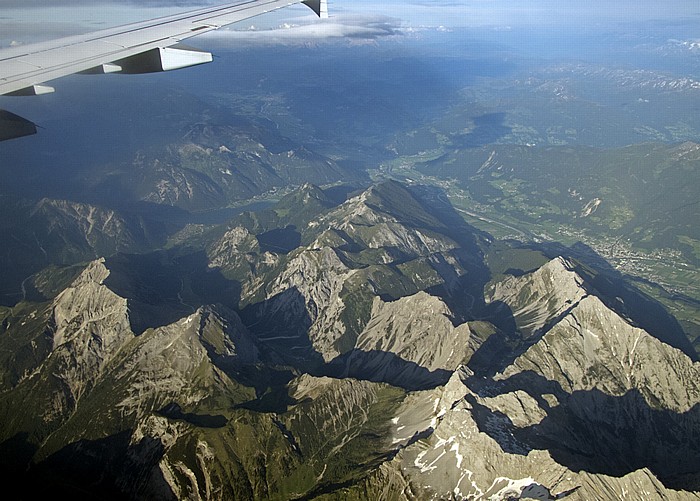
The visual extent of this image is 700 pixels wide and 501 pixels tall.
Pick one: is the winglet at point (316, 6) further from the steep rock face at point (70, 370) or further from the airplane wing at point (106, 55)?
the steep rock face at point (70, 370)

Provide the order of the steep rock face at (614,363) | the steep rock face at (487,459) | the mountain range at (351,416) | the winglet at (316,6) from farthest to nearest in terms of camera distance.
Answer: the steep rock face at (614,363) < the mountain range at (351,416) < the steep rock face at (487,459) < the winglet at (316,6)

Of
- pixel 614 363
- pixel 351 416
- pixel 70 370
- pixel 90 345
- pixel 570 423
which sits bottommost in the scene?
pixel 70 370

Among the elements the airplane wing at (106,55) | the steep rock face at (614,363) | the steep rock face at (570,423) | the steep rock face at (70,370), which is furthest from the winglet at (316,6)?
the steep rock face at (70,370)

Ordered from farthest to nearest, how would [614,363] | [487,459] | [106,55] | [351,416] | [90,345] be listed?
[90,345]
[614,363]
[351,416]
[487,459]
[106,55]

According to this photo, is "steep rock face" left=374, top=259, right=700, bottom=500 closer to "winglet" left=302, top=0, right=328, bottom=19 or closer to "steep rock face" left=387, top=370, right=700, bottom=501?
"steep rock face" left=387, top=370, right=700, bottom=501

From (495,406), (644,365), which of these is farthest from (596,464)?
(644,365)

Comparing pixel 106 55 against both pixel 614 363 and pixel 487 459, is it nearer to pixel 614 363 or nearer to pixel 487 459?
pixel 487 459

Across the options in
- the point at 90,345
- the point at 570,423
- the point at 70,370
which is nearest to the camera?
the point at 570,423

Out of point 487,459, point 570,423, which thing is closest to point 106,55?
point 487,459

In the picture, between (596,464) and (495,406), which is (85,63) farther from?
(596,464)

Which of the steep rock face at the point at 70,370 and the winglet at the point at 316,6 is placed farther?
the steep rock face at the point at 70,370
